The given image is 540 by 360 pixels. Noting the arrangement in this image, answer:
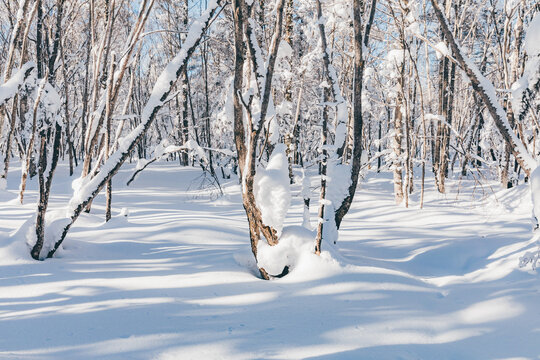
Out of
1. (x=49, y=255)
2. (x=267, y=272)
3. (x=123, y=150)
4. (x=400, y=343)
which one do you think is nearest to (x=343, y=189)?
(x=267, y=272)

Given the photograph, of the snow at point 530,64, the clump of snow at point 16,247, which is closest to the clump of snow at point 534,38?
the snow at point 530,64

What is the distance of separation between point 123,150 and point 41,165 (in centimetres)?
93

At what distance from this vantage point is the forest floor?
2.43 metres

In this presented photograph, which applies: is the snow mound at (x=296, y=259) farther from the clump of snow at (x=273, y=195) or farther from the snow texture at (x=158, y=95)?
the snow texture at (x=158, y=95)

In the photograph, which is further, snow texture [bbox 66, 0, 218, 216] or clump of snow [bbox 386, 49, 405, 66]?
clump of snow [bbox 386, 49, 405, 66]

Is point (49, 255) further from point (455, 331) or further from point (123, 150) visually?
point (455, 331)

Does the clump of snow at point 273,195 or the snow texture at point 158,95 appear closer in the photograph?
the clump of snow at point 273,195

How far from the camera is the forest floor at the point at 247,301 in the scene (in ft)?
7.96

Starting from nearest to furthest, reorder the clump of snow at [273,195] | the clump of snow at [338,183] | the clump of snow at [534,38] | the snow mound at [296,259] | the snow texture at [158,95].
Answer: the clump of snow at [534,38] → the snow mound at [296,259] → the clump of snow at [273,195] → the snow texture at [158,95] → the clump of snow at [338,183]

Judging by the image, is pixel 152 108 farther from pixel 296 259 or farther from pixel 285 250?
pixel 296 259

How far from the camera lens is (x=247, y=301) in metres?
3.08

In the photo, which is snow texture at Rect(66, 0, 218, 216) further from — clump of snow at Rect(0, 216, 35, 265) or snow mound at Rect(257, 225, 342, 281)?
snow mound at Rect(257, 225, 342, 281)

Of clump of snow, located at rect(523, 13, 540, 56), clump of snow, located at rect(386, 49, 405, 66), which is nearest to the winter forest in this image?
clump of snow, located at rect(523, 13, 540, 56)

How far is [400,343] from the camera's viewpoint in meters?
2.56
